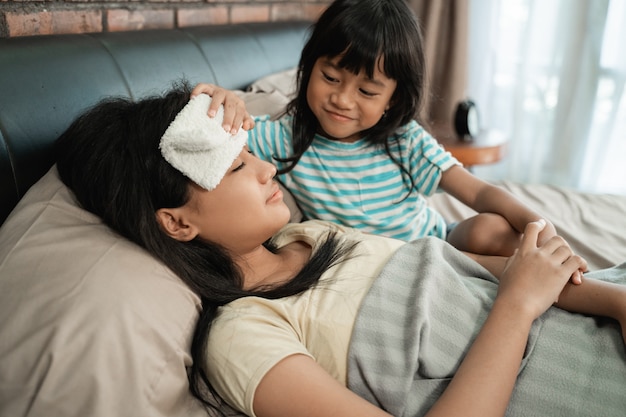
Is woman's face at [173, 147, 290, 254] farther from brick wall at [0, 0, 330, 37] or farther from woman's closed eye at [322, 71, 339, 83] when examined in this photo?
brick wall at [0, 0, 330, 37]

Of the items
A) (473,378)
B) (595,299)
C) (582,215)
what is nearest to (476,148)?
(582,215)

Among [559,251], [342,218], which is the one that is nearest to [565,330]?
[559,251]

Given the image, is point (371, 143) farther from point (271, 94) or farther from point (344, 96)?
point (271, 94)

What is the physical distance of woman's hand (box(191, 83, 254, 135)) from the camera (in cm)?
101

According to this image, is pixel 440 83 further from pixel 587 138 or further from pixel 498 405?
pixel 498 405

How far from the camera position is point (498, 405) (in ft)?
2.83

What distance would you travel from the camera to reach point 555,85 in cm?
303

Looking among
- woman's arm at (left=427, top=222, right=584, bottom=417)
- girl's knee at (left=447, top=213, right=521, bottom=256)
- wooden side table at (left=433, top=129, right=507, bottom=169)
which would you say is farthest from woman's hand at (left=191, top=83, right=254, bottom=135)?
wooden side table at (left=433, top=129, right=507, bottom=169)

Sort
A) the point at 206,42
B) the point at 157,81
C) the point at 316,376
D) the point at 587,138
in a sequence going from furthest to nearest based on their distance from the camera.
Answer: the point at 587,138, the point at 206,42, the point at 157,81, the point at 316,376

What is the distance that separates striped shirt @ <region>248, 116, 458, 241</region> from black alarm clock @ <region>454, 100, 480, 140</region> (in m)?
1.01

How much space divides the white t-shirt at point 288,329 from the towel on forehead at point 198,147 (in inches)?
8.9

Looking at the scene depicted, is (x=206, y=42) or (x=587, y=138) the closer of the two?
(x=206, y=42)

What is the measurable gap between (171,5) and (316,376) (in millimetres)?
1398

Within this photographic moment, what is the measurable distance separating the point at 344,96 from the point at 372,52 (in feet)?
0.39
